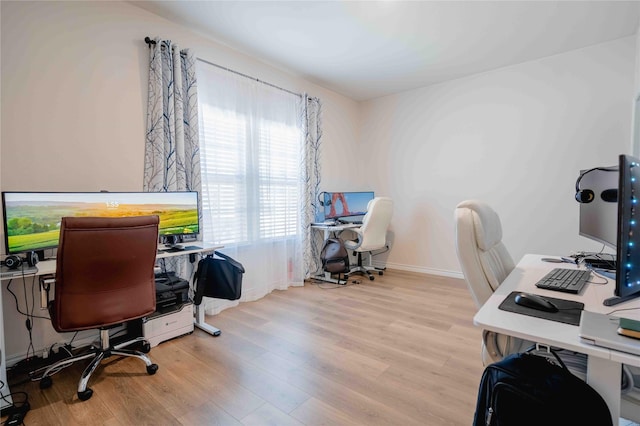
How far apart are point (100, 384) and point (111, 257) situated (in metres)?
0.80

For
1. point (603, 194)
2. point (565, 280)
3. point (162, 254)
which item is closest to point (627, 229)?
point (565, 280)

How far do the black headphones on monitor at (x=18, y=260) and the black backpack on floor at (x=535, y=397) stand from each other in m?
2.44

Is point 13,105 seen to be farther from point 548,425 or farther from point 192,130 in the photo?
point 548,425

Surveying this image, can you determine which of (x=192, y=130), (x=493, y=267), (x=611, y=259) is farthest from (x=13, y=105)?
(x=611, y=259)

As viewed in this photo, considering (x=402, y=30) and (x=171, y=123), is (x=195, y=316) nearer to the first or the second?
(x=171, y=123)

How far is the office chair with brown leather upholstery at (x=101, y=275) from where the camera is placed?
158cm

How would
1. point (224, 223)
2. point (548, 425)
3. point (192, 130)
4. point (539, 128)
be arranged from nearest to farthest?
point (548, 425)
point (192, 130)
point (224, 223)
point (539, 128)

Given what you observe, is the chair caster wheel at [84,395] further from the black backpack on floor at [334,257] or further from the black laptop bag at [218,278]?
the black backpack on floor at [334,257]

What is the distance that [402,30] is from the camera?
9.23 ft

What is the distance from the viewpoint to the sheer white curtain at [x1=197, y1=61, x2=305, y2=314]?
2.97 metres

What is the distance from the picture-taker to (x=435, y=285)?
12.4 feet

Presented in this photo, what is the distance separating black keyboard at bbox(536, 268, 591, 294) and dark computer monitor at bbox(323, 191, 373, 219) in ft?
9.45

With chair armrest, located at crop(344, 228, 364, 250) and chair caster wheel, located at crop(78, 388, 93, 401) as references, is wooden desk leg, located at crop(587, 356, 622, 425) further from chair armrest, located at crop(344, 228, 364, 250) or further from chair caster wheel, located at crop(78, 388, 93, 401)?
chair armrest, located at crop(344, 228, 364, 250)

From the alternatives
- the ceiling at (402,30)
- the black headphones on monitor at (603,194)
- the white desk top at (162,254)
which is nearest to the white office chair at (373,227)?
the ceiling at (402,30)
